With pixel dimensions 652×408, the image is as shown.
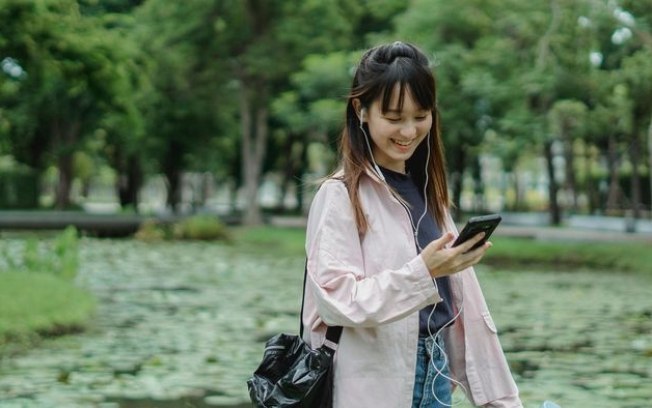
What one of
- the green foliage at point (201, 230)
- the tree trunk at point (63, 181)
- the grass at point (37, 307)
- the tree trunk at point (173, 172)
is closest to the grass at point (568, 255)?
the green foliage at point (201, 230)

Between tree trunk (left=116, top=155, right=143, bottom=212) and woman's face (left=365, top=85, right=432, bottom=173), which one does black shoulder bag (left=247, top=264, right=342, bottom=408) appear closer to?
woman's face (left=365, top=85, right=432, bottom=173)

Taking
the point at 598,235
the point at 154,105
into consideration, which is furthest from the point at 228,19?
the point at 598,235

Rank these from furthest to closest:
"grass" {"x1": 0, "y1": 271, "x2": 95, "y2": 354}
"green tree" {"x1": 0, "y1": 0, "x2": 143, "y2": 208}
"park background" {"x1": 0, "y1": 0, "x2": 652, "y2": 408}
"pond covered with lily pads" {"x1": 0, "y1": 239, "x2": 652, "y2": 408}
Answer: "green tree" {"x1": 0, "y1": 0, "x2": 143, "y2": 208}
"grass" {"x1": 0, "y1": 271, "x2": 95, "y2": 354}
"park background" {"x1": 0, "y1": 0, "x2": 652, "y2": 408}
"pond covered with lily pads" {"x1": 0, "y1": 239, "x2": 652, "y2": 408}

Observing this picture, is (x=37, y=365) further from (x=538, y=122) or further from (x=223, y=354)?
(x=538, y=122)

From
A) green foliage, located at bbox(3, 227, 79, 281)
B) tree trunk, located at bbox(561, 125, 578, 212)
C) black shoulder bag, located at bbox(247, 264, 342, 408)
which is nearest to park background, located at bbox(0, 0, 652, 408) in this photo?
green foliage, located at bbox(3, 227, 79, 281)

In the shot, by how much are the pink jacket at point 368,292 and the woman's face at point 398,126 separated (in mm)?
97

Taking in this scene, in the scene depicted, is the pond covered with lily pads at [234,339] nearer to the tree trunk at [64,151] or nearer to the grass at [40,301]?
the grass at [40,301]

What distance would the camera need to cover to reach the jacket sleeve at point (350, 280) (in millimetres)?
2086

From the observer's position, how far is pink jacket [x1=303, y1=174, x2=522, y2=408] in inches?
82.4

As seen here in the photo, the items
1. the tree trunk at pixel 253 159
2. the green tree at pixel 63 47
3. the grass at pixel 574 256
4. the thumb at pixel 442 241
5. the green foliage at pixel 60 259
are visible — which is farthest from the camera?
the tree trunk at pixel 253 159

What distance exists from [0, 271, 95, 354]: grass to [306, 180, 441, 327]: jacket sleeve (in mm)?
5828

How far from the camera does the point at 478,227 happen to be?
211 centimetres

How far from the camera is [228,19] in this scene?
25938mm

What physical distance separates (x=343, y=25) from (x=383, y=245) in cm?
2291
